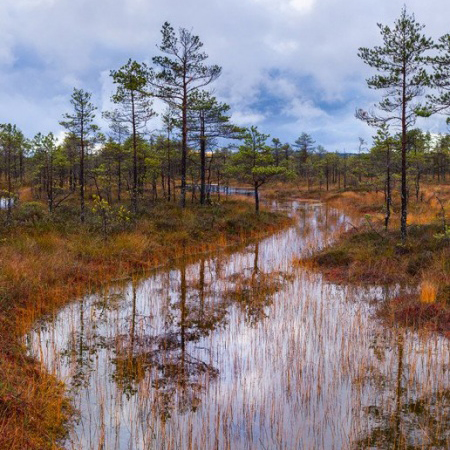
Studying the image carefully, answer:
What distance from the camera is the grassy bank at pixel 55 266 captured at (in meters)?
5.24

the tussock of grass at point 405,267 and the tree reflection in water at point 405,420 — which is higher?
the tussock of grass at point 405,267

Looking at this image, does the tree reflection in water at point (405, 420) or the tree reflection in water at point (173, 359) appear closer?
the tree reflection in water at point (405, 420)

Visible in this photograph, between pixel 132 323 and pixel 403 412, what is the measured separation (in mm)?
6463

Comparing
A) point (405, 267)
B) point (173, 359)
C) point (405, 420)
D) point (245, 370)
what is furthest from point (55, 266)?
point (405, 267)

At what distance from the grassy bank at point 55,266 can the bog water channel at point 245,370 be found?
1.41 feet

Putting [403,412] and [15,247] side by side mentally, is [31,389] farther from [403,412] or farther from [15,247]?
[15,247]

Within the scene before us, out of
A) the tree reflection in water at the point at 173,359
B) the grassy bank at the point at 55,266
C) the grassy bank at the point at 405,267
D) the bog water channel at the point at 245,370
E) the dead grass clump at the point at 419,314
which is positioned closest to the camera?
the grassy bank at the point at 55,266

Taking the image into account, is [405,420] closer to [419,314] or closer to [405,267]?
[419,314]

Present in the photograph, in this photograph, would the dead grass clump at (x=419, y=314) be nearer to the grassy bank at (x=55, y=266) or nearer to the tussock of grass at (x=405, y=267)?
the tussock of grass at (x=405, y=267)

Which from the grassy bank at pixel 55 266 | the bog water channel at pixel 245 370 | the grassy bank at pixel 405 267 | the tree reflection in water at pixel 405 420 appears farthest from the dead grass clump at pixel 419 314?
the grassy bank at pixel 55 266

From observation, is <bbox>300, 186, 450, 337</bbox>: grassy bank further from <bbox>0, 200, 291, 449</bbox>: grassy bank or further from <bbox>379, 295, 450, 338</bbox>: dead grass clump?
<bbox>0, 200, 291, 449</bbox>: grassy bank

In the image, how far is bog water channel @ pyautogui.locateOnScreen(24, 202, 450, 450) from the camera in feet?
17.5

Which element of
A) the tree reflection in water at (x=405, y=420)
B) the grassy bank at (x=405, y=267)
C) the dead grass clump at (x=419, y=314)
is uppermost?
the grassy bank at (x=405, y=267)

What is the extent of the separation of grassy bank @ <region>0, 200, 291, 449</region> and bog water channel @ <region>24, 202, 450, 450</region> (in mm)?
431
